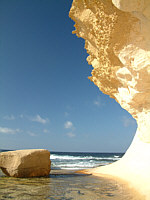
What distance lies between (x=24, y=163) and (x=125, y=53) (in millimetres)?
6603

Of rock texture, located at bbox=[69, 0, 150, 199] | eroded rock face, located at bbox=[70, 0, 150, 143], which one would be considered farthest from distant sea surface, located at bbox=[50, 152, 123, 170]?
eroded rock face, located at bbox=[70, 0, 150, 143]

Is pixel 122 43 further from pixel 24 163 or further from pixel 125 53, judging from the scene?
pixel 24 163

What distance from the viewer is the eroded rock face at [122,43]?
231 inches

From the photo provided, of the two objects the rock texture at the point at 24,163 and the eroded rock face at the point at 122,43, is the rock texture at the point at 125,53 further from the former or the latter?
the rock texture at the point at 24,163

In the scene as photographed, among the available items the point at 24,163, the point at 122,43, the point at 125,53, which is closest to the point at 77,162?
the point at 24,163

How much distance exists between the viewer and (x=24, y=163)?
23.7 ft

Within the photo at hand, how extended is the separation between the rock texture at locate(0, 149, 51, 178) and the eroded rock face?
5.60 metres

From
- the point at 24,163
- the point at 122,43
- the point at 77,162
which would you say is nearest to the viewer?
the point at 122,43

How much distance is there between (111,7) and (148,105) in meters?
4.99

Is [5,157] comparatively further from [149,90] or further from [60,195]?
[149,90]

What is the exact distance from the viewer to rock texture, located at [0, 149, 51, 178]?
7.20m

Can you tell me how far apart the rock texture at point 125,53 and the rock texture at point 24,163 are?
408cm

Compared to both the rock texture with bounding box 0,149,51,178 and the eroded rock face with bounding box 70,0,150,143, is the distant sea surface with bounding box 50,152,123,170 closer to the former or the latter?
the rock texture with bounding box 0,149,51,178

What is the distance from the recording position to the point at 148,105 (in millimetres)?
8281
